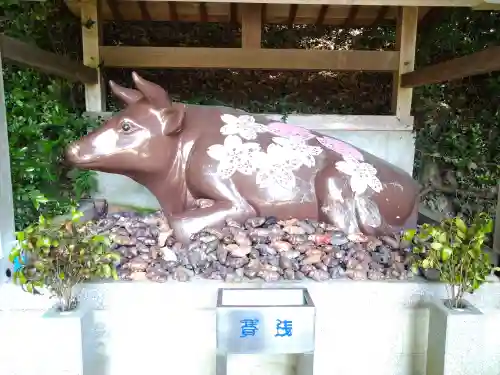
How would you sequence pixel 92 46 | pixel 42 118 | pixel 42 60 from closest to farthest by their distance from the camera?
pixel 42 60
pixel 42 118
pixel 92 46

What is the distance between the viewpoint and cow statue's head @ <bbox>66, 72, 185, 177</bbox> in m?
2.23

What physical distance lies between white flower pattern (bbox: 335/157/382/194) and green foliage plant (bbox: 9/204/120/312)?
128 centimetres

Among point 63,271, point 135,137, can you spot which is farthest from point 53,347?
point 135,137

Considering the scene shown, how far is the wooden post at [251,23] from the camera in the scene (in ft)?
13.1

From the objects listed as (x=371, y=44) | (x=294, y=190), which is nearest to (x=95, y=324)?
(x=294, y=190)

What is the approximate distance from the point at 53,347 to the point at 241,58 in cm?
305

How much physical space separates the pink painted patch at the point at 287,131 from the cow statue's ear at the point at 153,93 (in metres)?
0.62

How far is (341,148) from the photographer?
262 cm

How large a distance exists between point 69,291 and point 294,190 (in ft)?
3.94

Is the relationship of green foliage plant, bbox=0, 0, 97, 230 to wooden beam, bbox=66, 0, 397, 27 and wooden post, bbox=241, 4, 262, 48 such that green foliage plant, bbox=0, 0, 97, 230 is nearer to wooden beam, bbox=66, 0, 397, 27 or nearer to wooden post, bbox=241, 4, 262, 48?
wooden beam, bbox=66, 0, 397, 27

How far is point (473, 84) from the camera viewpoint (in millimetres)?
4613

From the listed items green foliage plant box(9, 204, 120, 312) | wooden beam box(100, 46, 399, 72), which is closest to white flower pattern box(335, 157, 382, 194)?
green foliage plant box(9, 204, 120, 312)

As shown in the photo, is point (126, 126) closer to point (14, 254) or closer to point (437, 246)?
point (14, 254)

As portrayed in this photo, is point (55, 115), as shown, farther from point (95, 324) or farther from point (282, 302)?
point (282, 302)
